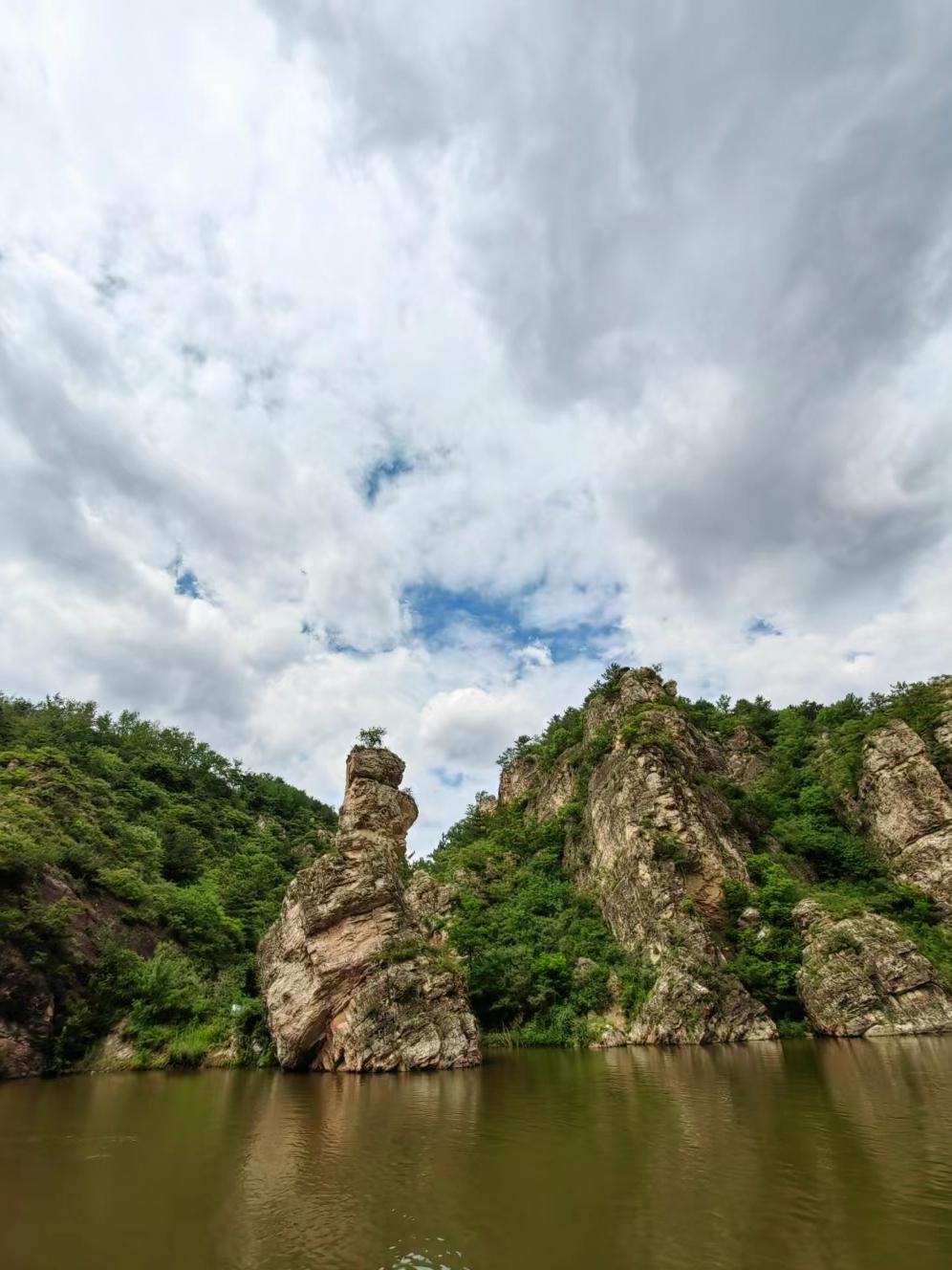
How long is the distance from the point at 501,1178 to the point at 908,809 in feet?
161

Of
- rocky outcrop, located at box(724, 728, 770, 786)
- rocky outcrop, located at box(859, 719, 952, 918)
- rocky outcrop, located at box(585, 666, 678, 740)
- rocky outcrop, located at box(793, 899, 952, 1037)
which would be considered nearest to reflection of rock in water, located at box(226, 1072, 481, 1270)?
rocky outcrop, located at box(793, 899, 952, 1037)

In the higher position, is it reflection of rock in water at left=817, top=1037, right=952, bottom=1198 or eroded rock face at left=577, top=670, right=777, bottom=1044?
eroded rock face at left=577, top=670, right=777, bottom=1044

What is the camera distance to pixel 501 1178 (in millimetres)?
11367

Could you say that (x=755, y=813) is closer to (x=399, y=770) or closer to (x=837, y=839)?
(x=837, y=839)

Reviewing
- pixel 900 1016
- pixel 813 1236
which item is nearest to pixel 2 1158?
pixel 813 1236

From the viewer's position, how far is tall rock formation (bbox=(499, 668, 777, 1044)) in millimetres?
35969

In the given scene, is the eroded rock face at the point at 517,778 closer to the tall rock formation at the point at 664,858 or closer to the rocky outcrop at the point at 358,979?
the tall rock formation at the point at 664,858

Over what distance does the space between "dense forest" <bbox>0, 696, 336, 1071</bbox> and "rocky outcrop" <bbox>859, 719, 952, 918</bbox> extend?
44.4 m

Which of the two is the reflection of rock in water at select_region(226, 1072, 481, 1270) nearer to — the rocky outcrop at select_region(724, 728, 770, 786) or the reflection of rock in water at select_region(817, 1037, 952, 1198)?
the reflection of rock in water at select_region(817, 1037, 952, 1198)

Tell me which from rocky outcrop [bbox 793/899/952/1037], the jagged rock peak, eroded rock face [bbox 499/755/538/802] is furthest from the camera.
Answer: eroded rock face [bbox 499/755/538/802]

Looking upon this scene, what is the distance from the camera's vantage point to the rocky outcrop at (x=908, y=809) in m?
45.4

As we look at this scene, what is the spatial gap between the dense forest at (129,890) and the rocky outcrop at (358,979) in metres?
3.65

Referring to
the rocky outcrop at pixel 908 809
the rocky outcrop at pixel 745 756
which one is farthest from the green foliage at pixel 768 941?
the rocky outcrop at pixel 745 756

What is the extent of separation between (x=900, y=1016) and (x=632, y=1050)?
14.5m
